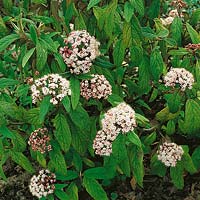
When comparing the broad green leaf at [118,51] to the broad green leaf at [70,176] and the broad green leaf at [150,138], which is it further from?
the broad green leaf at [70,176]

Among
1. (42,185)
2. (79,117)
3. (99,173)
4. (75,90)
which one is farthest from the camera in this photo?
(99,173)

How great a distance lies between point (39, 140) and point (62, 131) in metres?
0.13

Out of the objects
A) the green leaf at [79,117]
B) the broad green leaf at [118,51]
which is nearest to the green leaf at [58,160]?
the green leaf at [79,117]

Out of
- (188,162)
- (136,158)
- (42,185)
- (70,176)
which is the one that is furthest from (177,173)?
(42,185)

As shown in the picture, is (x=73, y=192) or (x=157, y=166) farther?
(x=157, y=166)

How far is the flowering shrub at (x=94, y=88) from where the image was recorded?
2.09m

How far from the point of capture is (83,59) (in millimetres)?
2088

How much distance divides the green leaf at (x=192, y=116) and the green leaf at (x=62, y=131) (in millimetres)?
566

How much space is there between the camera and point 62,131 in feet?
7.20

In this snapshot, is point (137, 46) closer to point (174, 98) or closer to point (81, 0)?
point (174, 98)

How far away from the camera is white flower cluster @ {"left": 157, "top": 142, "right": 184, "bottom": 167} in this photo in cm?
246

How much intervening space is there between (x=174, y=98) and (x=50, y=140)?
62cm

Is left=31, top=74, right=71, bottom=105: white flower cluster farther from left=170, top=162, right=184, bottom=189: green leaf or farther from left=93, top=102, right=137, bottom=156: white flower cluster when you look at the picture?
left=170, top=162, right=184, bottom=189: green leaf

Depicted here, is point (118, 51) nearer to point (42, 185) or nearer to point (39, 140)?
point (39, 140)
